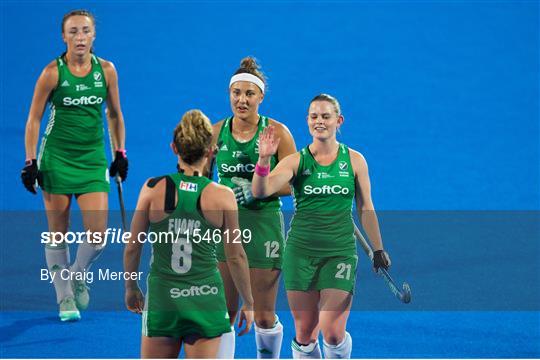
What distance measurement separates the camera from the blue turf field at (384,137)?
28.2 ft

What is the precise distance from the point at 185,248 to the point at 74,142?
11.0 ft

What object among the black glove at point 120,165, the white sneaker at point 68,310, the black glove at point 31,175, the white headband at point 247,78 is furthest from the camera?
the white sneaker at point 68,310

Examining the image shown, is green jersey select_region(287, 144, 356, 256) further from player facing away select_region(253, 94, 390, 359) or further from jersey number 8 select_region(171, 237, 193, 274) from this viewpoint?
jersey number 8 select_region(171, 237, 193, 274)

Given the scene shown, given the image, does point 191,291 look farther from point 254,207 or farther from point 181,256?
point 254,207

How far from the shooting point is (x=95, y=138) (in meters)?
8.44

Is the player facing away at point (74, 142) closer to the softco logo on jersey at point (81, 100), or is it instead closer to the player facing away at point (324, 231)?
the softco logo on jersey at point (81, 100)

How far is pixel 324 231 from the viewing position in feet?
22.0

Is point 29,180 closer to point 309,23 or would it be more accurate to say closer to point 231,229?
point 231,229

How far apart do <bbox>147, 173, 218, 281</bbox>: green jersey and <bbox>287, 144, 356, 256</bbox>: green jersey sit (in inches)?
58.5

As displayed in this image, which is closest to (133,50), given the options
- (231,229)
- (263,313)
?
(263,313)

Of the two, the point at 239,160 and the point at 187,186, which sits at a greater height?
the point at 239,160

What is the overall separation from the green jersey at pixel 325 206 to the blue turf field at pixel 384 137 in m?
1.38

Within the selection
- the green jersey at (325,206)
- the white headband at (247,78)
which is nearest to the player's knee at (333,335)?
the green jersey at (325,206)

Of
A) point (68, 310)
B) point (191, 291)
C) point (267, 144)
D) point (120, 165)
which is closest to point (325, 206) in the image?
point (267, 144)
